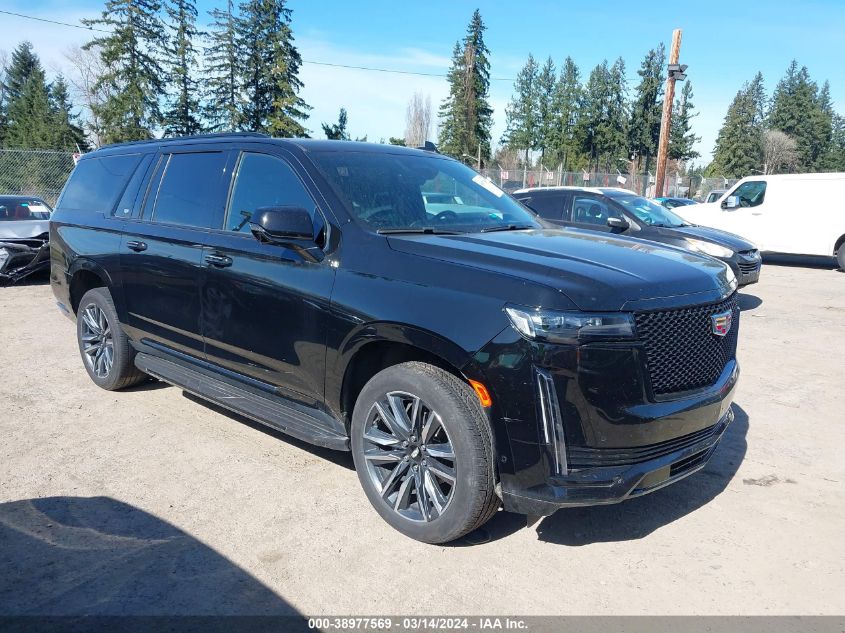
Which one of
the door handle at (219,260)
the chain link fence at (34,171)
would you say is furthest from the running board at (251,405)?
the chain link fence at (34,171)

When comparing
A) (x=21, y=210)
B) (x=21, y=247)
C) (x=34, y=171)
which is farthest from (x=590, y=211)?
(x=34, y=171)

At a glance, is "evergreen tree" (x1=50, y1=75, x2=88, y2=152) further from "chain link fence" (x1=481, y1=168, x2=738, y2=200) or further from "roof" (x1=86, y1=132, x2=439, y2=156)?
"roof" (x1=86, y1=132, x2=439, y2=156)

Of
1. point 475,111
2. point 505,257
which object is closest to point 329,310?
point 505,257

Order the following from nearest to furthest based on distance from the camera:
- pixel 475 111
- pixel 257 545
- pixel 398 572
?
pixel 398 572 → pixel 257 545 → pixel 475 111

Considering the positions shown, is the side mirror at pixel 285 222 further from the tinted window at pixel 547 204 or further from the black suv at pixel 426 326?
the tinted window at pixel 547 204

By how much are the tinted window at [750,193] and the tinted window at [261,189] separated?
14.4 m

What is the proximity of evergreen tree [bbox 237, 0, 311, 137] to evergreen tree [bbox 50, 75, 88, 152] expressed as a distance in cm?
1095

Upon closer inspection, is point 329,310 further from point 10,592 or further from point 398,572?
point 10,592

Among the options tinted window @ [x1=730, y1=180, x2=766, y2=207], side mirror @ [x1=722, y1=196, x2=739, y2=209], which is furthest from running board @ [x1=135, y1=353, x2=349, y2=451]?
tinted window @ [x1=730, y1=180, x2=766, y2=207]

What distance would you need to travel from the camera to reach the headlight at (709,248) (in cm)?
934

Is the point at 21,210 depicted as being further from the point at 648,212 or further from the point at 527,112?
the point at 527,112

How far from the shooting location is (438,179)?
4.50m

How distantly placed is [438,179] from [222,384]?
195 cm

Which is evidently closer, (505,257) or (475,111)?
(505,257)
